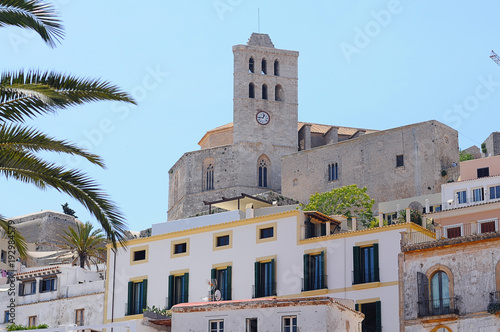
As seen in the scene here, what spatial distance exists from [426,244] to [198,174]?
2275 inches

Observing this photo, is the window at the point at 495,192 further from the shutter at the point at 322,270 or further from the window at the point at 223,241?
the window at the point at 223,241

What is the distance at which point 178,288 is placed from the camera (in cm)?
4194

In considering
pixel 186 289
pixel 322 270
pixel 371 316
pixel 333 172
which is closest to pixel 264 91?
pixel 333 172

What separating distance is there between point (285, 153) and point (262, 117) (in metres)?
4.23

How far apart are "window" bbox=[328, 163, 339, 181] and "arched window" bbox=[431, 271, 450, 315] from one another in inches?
1834

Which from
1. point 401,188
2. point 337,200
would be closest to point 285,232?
point 337,200

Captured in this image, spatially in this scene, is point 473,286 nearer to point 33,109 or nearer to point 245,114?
point 33,109

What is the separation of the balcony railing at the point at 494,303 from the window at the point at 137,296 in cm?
1724

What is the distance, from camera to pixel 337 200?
61.8 metres

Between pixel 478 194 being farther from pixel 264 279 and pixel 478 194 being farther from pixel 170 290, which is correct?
pixel 170 290

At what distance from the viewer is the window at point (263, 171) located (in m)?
86.6

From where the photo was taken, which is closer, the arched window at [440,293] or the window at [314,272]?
the arched window at [440,293]

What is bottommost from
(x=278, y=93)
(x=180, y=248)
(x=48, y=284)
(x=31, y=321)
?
(x=31, y=321)

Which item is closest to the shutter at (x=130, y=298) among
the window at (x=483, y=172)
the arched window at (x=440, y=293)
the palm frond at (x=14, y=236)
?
the arched window at (x=440, y=293)
